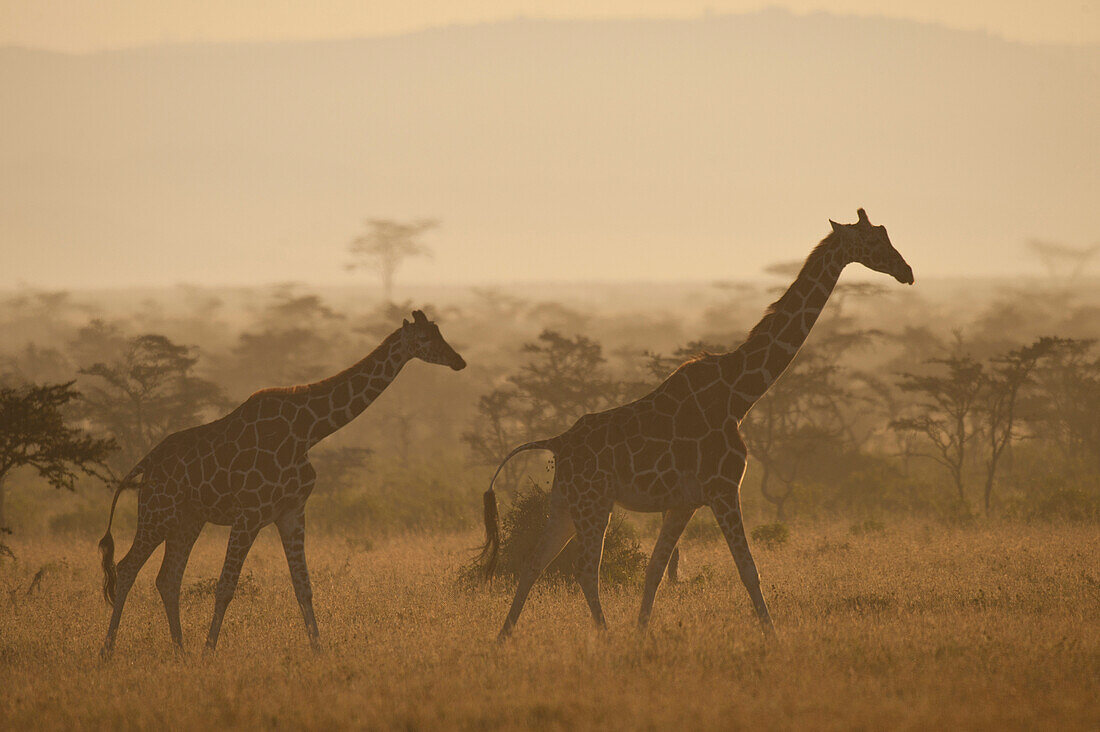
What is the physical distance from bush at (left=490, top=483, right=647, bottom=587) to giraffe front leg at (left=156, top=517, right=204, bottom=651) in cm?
432

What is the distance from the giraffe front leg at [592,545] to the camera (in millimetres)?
10234

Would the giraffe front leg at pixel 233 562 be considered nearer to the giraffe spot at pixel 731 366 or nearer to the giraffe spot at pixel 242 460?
the giraffe spot at pixel 242 460

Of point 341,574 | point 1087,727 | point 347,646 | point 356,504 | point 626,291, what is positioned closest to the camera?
point 1087,727

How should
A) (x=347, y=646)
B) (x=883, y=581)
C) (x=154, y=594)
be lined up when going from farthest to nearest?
(x=154, y=594) < (x=883, y=581) < (x=347, y=646)

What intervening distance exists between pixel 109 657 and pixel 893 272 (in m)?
8.20

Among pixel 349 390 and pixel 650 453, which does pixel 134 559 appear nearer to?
pixel 349 390

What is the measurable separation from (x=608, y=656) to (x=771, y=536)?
9356 millimetres

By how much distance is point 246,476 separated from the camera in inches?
411

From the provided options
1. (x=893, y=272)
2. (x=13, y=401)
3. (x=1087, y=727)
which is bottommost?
(x=1087, y=727)

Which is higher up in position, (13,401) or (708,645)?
(13,401)

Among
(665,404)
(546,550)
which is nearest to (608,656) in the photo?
(546,550)

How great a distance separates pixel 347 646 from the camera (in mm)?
10219

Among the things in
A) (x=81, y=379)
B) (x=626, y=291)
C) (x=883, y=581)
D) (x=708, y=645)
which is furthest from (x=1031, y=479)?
(x=626, y=291)

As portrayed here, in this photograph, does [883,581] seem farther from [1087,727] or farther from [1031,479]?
[1031,479]
